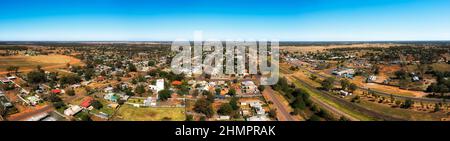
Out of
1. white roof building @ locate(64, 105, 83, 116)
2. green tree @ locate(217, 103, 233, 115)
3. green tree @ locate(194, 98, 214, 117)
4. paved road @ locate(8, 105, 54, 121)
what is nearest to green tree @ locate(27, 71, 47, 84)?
paved road @ locate(8, 105, 54, 121)

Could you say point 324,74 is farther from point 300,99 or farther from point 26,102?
point 26,102

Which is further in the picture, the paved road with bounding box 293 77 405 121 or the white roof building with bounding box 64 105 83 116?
the paved road with bounding box 293 77 405 121

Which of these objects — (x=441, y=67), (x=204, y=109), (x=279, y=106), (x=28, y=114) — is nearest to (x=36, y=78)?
(x=28, y=114)

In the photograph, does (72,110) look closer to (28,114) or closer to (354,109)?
(28,114)

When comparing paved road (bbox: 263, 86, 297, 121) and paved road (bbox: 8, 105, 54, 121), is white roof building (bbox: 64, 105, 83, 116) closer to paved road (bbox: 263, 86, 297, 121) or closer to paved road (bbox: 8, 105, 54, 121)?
paved road (bbox: 8, 105, 54, 121)

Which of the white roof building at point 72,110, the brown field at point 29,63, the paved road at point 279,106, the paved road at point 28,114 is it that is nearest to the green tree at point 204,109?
the paved road at point 279,106
